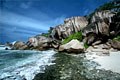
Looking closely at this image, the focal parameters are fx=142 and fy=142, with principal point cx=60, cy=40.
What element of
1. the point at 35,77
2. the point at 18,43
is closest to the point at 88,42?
the point at 35,77

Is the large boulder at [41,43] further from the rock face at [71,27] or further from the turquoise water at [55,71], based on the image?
the turquoise water at [55,71]

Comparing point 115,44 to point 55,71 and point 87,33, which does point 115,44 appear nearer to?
point 87,33

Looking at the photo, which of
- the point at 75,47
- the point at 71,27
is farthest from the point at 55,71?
the point at 71,27

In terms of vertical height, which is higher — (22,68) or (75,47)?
(75,47)

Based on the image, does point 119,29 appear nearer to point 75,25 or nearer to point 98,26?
point 98,26

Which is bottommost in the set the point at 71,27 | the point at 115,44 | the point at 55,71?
the point at 55,71

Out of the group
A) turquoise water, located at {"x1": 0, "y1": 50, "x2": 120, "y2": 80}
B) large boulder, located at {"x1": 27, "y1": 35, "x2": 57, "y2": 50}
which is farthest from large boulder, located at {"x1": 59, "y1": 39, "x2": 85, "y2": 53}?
large boulder, located at {"x1": 27, "y1": 35, "x2": 57, "y2": 50}

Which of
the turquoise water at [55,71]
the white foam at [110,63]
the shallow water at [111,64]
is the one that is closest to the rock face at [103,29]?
the white foam at [110,63]

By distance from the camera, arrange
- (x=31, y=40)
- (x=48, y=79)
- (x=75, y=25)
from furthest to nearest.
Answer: (x=75, y=25) → (x=31, y=40) → (x=48, y=79)

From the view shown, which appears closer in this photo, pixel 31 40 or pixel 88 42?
pixel 88 42

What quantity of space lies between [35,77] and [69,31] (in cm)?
5425

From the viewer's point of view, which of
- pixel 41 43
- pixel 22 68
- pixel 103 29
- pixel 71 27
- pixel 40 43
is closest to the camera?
pixel 22 68

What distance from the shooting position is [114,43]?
3681cm

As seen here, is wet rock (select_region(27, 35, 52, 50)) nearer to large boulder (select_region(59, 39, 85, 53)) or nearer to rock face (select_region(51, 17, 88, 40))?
rock face (select_region(51, 17, 88, 40))
